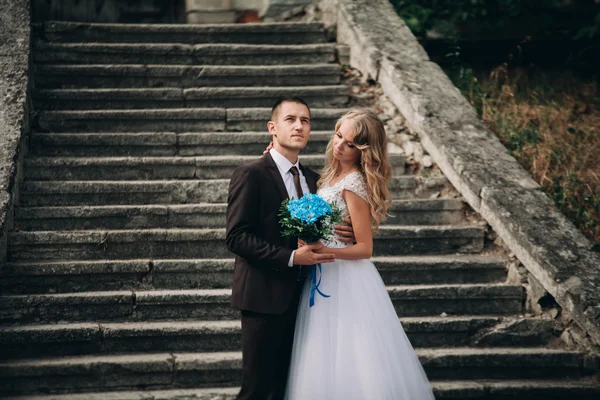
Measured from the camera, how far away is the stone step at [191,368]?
4641 millimetres

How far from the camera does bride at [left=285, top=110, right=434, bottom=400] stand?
3.69 m

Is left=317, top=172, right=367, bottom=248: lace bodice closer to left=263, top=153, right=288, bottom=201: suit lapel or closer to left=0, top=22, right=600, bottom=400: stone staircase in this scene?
left=263, top=153, right=288, bottom=201: suit lapel

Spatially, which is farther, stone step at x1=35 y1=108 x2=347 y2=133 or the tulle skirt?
stone step at x1=35 y1=108 x2=347 y2=133

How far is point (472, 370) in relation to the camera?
195 inches

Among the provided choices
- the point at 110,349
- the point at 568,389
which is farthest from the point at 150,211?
the point at 568,389

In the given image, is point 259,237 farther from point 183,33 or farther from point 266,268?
point 183,33

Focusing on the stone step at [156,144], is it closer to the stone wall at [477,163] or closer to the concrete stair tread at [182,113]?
the concrete stair tread at [182,113]

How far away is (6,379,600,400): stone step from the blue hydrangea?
1.64m

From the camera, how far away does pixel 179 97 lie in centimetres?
716

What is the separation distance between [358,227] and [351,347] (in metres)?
0.58

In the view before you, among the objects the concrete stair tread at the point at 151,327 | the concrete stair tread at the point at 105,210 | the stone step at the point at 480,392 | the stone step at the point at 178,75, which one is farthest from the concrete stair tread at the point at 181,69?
the stone step at the point at 480,392

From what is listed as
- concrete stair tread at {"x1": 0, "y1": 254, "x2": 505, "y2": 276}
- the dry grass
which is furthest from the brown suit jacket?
the dry grass

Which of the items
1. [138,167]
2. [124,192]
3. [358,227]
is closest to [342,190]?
[358,227]

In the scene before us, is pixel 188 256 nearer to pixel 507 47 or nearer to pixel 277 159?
pixel 277 159
